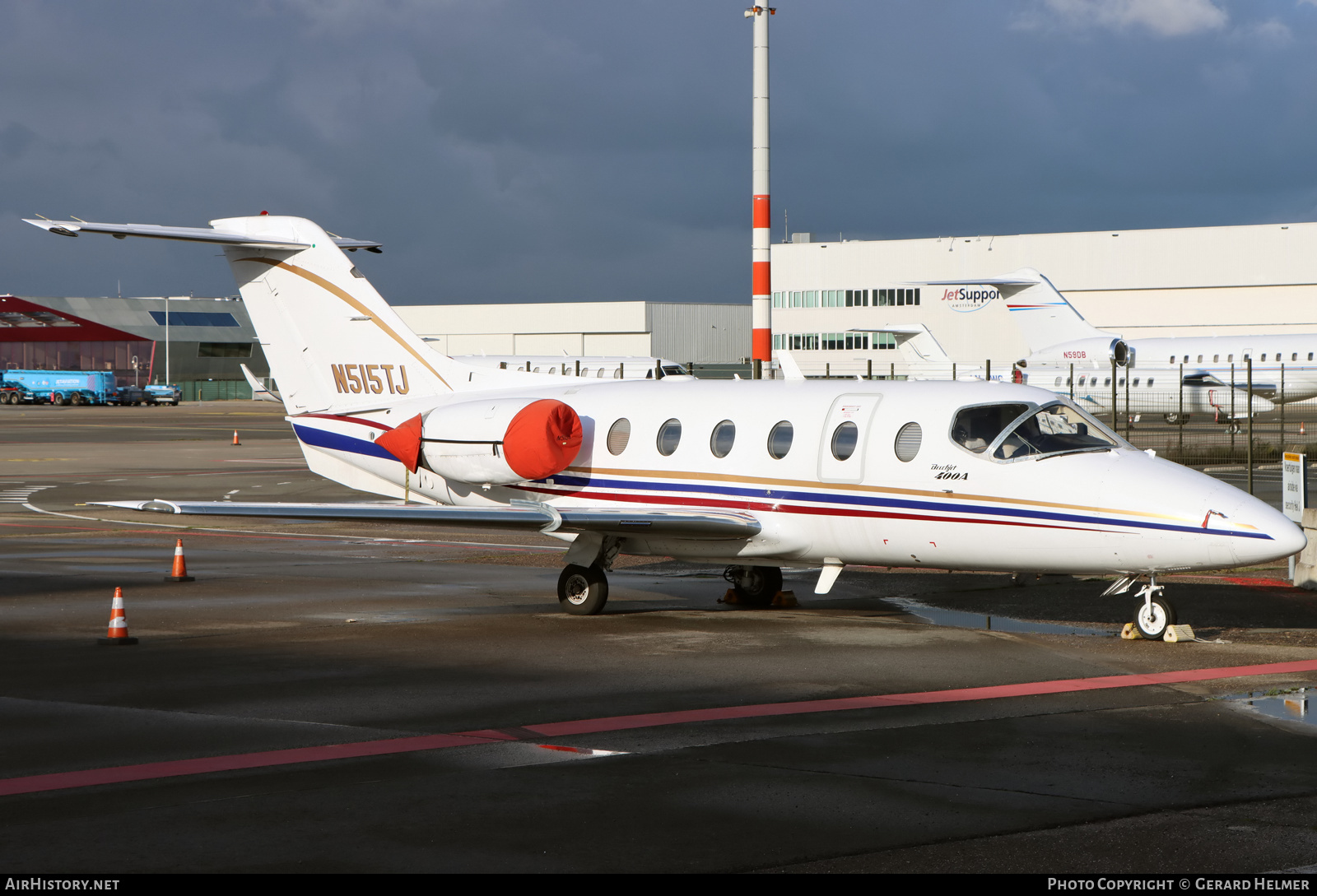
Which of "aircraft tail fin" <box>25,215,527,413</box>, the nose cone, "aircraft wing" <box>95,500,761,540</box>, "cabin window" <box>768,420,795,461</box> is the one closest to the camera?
the nose cone

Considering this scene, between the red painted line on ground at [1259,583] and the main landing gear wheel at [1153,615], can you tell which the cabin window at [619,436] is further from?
the red painted line on ground at [1259,583]

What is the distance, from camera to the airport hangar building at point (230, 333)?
120062 millimetres

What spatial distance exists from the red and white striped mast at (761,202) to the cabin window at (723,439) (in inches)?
538

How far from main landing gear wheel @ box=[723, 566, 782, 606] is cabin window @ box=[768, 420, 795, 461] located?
220 cm

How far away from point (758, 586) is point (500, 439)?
3669mm

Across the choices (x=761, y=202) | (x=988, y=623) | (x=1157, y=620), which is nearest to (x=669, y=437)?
(x=988, y=623)

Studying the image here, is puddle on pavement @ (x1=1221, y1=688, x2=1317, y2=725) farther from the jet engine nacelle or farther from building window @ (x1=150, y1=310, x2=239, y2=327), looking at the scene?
building window @ (x1=150, y1=310, x2=239, y2=327)

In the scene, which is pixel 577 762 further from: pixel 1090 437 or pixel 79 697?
pixel 1090 437

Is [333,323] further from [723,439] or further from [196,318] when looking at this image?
[196,318]

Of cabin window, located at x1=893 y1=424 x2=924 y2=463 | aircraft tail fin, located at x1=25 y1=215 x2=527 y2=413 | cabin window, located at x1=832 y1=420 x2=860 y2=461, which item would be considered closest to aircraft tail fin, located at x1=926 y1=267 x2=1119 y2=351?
aircraft tail fin, located at x1=25 y1=215 x2=527 y2=413

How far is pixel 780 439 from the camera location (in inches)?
595

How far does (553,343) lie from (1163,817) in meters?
115

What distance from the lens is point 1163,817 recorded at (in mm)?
7547

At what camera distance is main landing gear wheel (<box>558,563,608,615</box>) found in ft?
51.5
